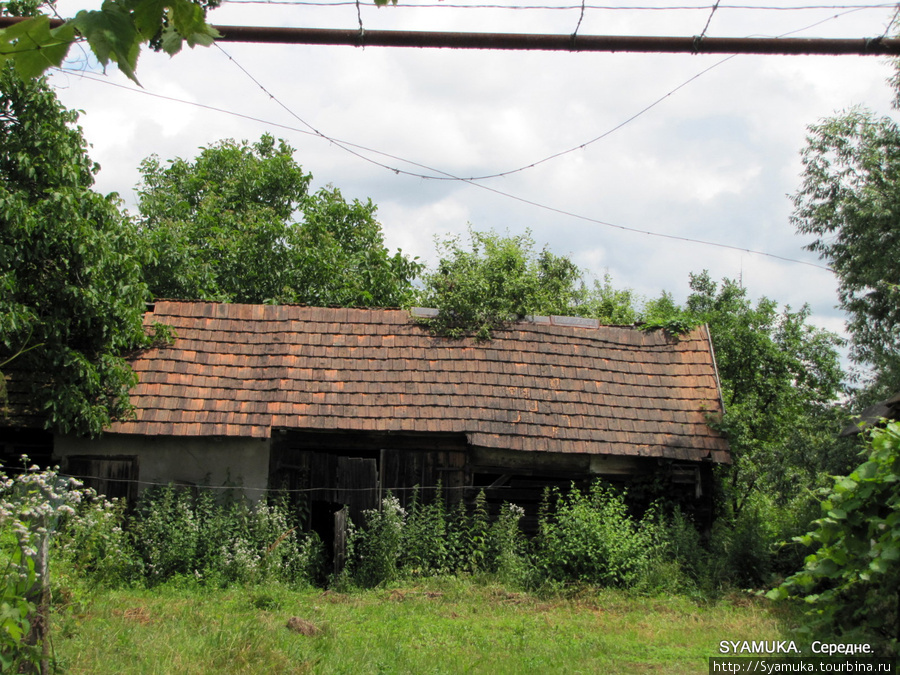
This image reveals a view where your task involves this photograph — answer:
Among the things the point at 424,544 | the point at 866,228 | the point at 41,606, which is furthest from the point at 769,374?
the point at 41,606

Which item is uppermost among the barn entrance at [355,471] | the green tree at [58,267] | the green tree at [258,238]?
the green tree at [258,238]

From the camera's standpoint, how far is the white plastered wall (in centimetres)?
1200

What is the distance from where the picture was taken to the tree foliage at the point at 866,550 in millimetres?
4941

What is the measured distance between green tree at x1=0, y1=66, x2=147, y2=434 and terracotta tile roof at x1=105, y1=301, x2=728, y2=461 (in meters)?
0.97

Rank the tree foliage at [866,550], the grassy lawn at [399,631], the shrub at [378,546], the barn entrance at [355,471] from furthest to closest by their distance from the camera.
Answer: the barn entrance at [355,471] < the shrub at [378,546] < the grassy lawn at [399,631] < the tree foliage at [866,550]

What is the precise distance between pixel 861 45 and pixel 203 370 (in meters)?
10.3

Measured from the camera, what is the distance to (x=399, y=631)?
8.41 m

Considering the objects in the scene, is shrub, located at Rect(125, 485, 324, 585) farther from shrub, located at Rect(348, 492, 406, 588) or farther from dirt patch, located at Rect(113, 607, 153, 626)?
dirt patch, located at Rect(113, 607, 153, 626)

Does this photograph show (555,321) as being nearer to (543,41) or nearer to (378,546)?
(378,546)

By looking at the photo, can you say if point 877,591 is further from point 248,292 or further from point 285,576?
point 248,292

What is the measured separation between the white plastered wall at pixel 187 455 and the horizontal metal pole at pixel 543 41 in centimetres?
735

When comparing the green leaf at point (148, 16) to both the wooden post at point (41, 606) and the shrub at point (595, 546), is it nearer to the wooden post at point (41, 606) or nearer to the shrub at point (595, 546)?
the wooden post at point (41, 606)

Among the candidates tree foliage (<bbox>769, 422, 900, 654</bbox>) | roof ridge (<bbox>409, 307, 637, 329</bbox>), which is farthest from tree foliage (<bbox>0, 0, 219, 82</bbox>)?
roof ridge (<bbox>409, 307, 637, 329</bbox>)

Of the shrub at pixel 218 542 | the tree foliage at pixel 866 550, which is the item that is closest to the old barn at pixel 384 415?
the shrub at pixel 218 542
